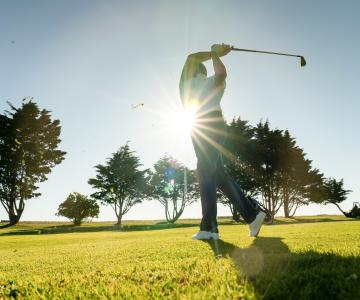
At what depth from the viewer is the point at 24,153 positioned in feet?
163

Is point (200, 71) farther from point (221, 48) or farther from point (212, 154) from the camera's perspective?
point (212, 154)

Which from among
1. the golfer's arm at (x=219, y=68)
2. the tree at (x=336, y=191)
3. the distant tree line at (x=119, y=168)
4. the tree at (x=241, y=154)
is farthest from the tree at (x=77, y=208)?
the golfer's arm at (x=219, y=68)

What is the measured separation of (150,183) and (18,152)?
71.7 feet

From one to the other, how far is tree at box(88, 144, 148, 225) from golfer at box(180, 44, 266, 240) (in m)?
52.8

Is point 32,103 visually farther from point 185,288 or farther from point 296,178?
point 185,288

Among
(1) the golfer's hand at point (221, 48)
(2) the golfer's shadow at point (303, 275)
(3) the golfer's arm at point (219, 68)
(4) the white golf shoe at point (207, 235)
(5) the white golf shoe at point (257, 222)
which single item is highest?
(1) the golfer's hand at point (221, 48)

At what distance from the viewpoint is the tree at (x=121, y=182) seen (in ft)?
190

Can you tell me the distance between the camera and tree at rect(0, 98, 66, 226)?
4859 cm

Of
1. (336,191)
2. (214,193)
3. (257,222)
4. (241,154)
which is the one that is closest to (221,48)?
(214,193)

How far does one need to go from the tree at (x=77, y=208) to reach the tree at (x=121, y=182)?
280 centimetres

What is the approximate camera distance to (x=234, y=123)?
4969cm

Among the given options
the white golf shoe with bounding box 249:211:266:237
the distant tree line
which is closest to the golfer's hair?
the white golf shoe with bounding box 249:211:266:237

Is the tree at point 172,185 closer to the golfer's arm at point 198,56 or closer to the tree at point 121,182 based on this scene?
the tree at point 121,182

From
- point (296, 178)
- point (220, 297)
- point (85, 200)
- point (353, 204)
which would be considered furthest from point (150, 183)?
point (220, 297)
